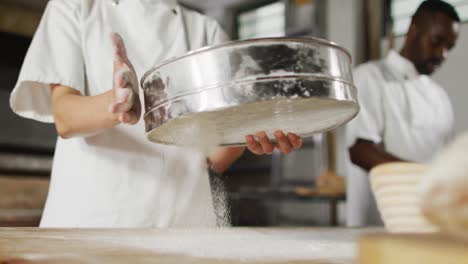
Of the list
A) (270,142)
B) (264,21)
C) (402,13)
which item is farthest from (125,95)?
(264,21)

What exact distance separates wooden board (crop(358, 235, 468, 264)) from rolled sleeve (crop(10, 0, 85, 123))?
77cm

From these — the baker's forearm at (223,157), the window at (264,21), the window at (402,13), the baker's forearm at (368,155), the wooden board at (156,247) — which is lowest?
Result: the wooden board at (156,247)

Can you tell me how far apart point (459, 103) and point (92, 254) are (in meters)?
2.74

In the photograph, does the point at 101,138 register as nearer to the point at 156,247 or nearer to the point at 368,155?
the point at 156,247

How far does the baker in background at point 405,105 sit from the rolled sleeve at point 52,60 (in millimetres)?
1190

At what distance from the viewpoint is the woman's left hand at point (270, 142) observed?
88cm

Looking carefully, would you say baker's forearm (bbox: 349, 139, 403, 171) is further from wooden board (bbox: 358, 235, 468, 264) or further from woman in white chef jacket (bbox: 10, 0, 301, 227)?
wooden board (bbox: 358, 235, 468, 264)

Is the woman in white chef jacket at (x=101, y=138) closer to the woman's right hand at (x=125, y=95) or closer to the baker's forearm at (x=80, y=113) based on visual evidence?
the baker's forearm at (x=80, y=113)

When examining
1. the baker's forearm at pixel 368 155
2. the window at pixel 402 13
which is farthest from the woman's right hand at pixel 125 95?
the window at pixel 402 13

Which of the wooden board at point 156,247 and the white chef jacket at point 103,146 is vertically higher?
the white chef jacket at point 103,146

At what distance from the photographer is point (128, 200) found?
1028mm

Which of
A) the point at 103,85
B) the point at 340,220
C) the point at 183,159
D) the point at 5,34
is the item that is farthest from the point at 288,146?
the point at 5,34

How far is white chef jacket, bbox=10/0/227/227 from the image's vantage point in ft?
3.35

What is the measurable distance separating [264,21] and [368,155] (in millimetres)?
2534
